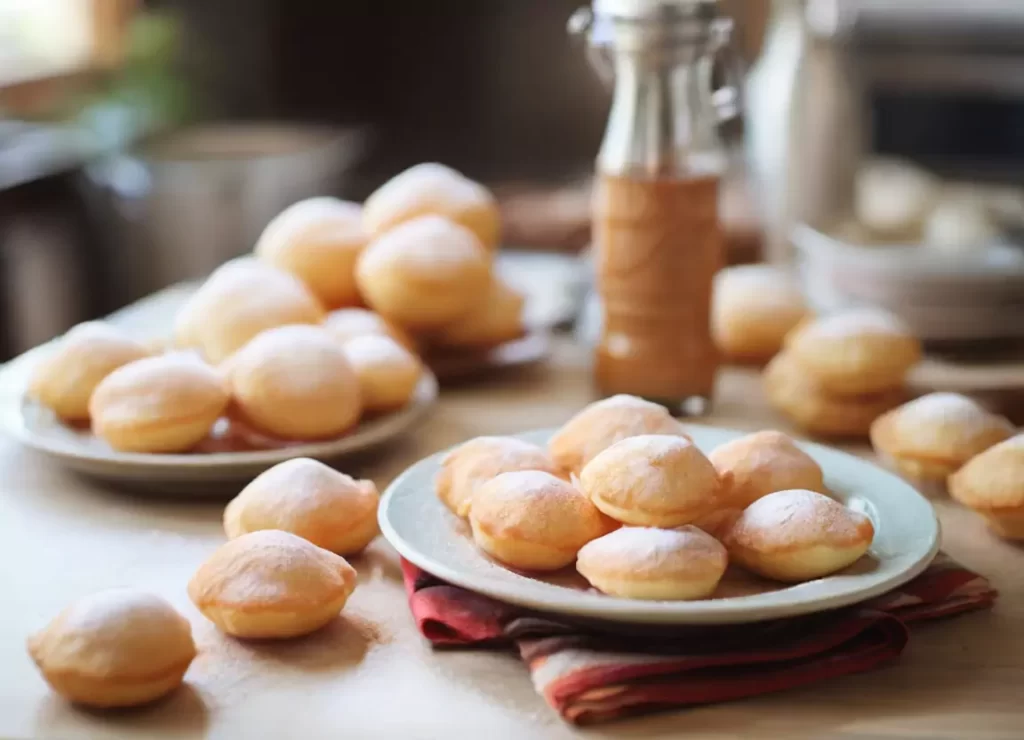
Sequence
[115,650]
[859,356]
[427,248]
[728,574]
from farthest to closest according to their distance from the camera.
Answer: [427,248]
[859,356]
[728,574]
[115,650]

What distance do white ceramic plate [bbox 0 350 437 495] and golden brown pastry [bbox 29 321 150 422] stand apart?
19 millimetres

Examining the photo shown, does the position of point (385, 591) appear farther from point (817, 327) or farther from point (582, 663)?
point (817, 327)

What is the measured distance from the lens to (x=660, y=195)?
1.06m

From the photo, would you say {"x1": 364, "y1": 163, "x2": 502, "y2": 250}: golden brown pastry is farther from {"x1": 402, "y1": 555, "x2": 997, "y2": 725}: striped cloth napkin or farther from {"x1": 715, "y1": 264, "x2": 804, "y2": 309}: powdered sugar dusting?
{"x1": 402, "y1": 555, "x2": 997, "y2": 725}: striped cloth napkin

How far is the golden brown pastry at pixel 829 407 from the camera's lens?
1.05m

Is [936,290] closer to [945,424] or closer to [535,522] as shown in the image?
[945,424]

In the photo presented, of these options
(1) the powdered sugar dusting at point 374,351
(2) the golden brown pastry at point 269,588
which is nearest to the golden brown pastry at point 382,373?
(1) the powdered sugar dusting at point 374,351

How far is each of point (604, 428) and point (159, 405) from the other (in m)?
0.33

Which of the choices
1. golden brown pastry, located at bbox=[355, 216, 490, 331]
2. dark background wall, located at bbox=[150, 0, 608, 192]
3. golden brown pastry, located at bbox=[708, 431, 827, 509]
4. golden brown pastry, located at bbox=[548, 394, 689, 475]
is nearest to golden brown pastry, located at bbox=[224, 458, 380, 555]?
golden brown pastry, located at bbox=[548, 394, 689, 475]

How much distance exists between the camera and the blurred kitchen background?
1507 millimetres

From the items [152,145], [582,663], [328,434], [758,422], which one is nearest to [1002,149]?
[152,145]

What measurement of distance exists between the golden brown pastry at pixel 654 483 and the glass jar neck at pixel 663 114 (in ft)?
1.33

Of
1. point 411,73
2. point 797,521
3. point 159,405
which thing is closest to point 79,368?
point 159,405

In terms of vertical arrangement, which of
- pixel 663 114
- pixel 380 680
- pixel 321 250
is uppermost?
pixel 663 114
